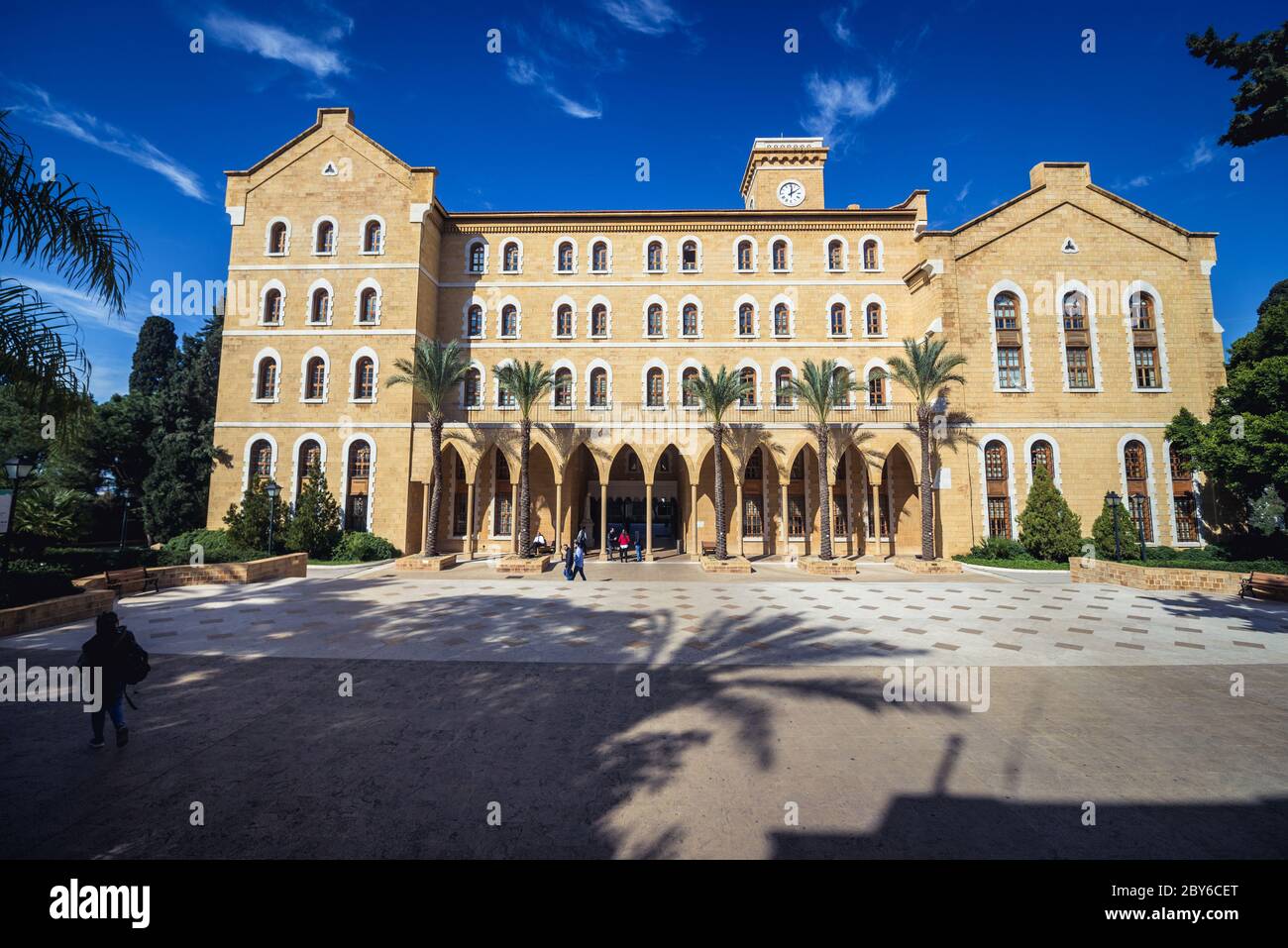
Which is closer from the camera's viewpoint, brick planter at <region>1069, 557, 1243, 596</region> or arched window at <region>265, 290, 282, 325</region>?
brick planter at <region>1069, 557, 1243, 596</region>

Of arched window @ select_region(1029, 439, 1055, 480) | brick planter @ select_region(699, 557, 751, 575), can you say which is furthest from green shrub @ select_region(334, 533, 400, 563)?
arched window @ select_region(1029, 439, 1055, 480)

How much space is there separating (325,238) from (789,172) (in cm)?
2416

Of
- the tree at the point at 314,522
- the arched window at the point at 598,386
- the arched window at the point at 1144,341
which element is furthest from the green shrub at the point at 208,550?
the arched window at the point at 1144,341

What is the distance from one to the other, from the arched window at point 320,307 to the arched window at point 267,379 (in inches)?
105

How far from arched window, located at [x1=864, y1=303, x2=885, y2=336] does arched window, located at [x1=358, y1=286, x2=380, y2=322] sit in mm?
22938

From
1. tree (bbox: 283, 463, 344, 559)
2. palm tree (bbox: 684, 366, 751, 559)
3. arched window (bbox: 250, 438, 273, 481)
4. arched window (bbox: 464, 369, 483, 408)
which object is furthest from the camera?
arched window (bbox: 464, 369, 483, 408)

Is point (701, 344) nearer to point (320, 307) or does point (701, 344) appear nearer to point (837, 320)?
point (837, 320)

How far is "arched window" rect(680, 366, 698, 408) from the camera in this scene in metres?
23.8

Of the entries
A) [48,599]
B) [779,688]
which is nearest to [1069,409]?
[779,688]

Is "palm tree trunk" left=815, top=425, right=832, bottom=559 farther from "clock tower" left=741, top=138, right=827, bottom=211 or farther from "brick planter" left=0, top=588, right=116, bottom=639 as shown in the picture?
"brick planter" left=0, top=588, right=116, bottom=639

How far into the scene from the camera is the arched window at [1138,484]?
21.3 m
